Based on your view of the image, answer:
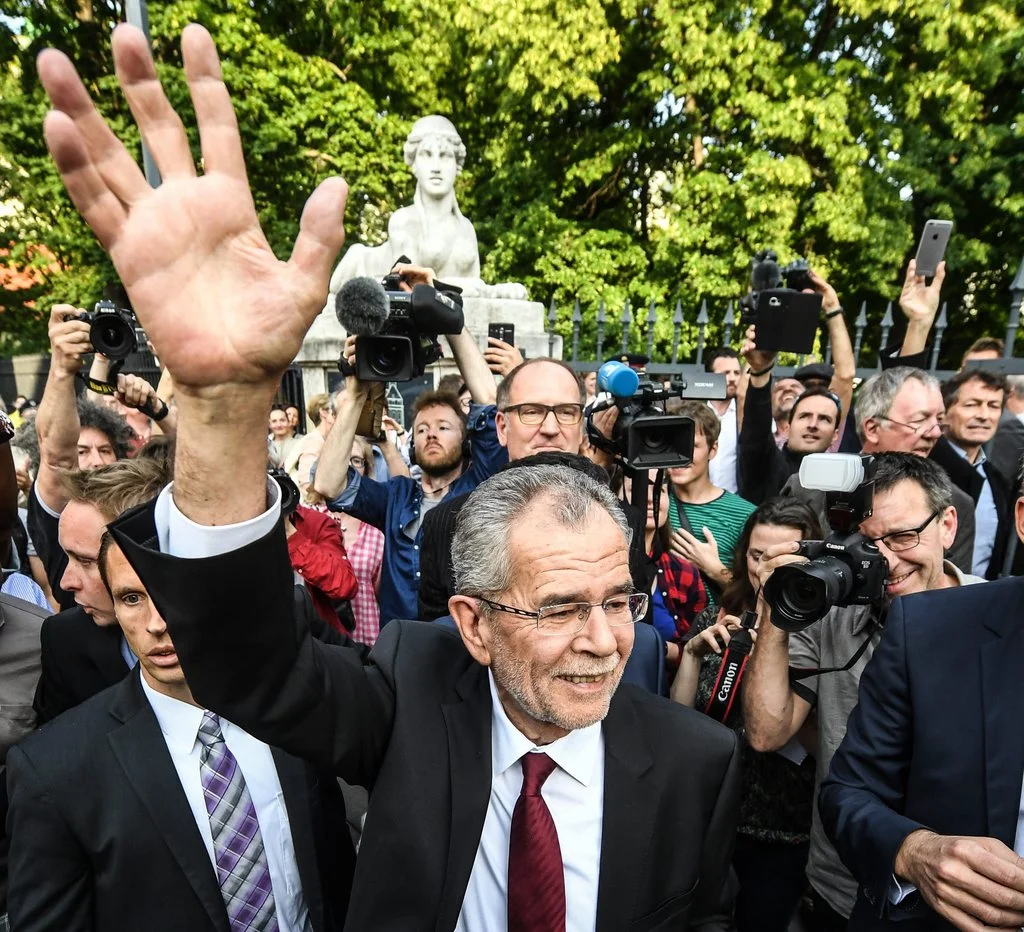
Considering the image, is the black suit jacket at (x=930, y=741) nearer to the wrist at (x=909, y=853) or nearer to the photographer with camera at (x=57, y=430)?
the wrist at (x=909, y=853)

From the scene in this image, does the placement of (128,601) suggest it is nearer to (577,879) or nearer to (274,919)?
(274,919)

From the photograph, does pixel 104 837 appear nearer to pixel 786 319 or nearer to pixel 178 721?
pixel 178 721

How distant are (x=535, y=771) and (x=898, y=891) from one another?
726mm

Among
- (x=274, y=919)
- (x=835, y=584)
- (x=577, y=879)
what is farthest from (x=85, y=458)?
(x=835, y=584)

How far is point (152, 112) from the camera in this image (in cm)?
96

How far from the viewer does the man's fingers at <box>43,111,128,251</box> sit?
893 mm

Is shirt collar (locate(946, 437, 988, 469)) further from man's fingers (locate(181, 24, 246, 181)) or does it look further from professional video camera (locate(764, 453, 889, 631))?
man's fingers (locate(181, 24, 246, 181))

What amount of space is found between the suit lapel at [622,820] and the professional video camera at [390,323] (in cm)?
153

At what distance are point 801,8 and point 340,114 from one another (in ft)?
26.2

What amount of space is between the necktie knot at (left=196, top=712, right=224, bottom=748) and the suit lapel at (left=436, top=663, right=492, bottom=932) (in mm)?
528

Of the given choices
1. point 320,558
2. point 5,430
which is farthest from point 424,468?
point 5,430

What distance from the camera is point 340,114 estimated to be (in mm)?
13641

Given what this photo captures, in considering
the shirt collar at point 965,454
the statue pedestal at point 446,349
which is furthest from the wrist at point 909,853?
the statue pedestal at point 446,349

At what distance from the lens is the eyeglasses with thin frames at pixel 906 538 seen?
79.9 inches
